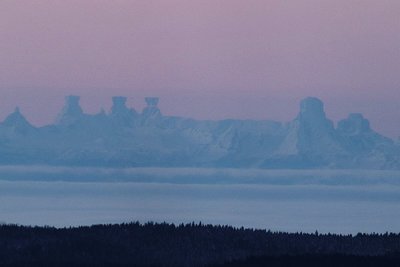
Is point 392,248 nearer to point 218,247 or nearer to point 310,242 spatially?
point 310,242


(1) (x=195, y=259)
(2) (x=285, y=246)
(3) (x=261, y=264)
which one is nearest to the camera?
(3) (x=261, y=264)

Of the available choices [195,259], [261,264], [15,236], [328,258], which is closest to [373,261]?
[328,258]

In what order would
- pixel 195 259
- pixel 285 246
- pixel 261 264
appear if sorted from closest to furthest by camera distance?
pixel 261 264
pixel 195 259
pixel 285 246

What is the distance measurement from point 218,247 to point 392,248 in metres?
7.48

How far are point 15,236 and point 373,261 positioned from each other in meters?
15.6

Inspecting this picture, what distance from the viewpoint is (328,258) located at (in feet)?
137

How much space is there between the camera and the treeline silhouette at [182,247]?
42969mm

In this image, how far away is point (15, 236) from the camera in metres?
48.0

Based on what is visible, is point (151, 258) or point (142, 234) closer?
point (151, 258)

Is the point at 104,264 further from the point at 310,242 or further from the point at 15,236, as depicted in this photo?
the point at 310,242

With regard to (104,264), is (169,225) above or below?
above

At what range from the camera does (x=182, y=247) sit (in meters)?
46.1

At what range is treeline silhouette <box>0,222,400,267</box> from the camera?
4297cm

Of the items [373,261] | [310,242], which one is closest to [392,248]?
[310,242]
